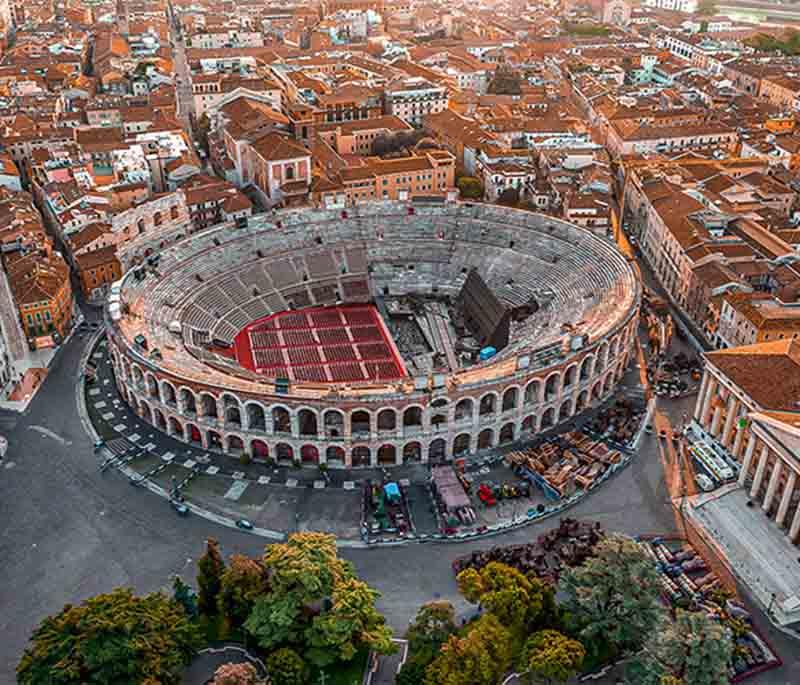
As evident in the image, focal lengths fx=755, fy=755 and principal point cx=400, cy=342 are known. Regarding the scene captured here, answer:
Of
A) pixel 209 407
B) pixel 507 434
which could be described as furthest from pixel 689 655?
pixel 209 407

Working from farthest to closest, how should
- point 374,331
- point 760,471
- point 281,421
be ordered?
point 374,331 → point 281,421 → point 760,471

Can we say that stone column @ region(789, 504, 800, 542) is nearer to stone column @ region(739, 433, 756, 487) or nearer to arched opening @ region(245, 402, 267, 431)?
stone column @ region(739, 433, 756, 487)

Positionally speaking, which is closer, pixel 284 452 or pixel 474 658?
pixel 474 658

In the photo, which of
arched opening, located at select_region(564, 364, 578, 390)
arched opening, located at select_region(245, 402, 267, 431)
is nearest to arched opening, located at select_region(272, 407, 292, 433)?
arched opening, located at select_region(245, 402, 267, 431)

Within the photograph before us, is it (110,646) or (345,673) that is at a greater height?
(110,646)

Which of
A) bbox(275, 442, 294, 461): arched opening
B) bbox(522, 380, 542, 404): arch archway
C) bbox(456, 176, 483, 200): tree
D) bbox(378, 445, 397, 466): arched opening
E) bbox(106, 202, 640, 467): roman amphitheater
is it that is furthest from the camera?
bbox(456, 176, 483, 200): tree

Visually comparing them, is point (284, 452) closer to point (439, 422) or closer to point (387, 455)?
point (387, 455)

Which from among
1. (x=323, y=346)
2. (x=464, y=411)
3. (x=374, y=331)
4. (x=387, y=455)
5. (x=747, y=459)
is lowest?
(x=374, y=331)

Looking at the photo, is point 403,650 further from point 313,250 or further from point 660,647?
point 313,250
